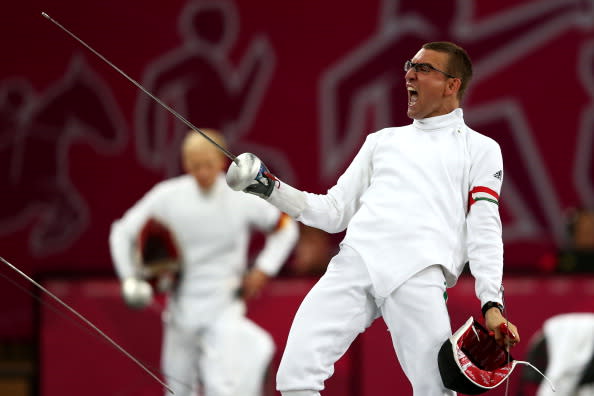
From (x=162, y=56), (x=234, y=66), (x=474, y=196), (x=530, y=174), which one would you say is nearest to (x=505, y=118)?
(x=530, y=174)

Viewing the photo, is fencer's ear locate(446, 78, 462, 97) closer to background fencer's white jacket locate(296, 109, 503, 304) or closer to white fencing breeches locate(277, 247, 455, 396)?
background fencer's white jacket locate(296, 109, 503, 304)

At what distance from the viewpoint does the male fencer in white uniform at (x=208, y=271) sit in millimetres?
4961

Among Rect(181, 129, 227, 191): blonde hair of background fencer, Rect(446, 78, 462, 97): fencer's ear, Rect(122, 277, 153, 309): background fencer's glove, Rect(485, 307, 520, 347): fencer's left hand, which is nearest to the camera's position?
Rect(485, 307, 520, 347): fencer's left hand

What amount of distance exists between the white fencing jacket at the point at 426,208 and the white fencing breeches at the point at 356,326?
5 centimetres

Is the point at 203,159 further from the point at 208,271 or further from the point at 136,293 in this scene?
the point at 136,293

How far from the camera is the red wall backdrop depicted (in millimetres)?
7090

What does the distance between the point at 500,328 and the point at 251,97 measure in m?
4.78

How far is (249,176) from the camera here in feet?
8.97

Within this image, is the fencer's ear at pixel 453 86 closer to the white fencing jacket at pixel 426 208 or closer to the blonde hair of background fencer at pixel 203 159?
the white fencing jacket at pixel 426 208

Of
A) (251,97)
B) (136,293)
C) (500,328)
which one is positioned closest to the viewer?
(500,328)

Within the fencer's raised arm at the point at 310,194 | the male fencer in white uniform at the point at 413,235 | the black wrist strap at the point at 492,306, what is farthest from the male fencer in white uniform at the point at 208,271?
the black wrist strap at the point at 492,306

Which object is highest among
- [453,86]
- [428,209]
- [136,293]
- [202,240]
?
[453,86]

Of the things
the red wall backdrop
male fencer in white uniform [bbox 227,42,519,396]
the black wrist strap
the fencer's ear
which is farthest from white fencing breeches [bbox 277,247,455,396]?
the red wall backdrop

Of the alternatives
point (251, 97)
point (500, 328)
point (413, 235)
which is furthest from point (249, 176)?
point (251, 97)
